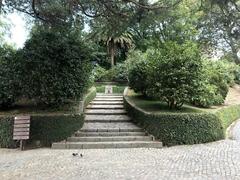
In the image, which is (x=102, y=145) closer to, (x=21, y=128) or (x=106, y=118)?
(x=21, y=128)

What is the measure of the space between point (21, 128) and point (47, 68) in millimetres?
2395

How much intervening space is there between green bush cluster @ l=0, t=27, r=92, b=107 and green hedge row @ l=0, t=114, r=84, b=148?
1.13 m

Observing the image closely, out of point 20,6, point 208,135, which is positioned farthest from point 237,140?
point 20,6

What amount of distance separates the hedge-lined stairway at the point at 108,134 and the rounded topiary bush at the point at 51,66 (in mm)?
1585

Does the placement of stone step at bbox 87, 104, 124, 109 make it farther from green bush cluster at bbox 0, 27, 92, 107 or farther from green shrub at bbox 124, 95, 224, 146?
green shrub at bbox 124, 95, 224, 146

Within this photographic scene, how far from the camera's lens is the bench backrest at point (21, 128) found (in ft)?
38.7

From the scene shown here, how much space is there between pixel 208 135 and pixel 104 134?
3452mm

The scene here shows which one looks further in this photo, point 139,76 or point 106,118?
point 139,76

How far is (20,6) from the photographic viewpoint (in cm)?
1225

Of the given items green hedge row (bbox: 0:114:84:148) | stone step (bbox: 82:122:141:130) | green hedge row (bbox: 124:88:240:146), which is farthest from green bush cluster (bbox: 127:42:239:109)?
green hedge row (bbox: 0:114:84:148)

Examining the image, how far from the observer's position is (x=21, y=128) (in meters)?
11.9

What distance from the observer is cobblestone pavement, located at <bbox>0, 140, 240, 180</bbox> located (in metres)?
8.22

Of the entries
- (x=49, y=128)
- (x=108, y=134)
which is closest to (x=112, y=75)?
(x=108, y=134)

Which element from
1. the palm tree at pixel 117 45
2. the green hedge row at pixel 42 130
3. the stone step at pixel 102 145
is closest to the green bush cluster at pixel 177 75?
the stone step at pixel 102 145
